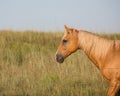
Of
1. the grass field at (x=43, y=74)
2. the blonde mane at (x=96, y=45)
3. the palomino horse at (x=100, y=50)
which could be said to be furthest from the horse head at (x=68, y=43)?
the grass field at (x=43, y=74)

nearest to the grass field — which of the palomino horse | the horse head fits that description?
the horse head

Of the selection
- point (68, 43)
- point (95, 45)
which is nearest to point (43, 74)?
point (68, 43)

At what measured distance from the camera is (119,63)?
5816mm

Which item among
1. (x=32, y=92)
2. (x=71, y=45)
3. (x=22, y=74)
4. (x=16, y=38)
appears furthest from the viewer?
(x=16, y=38)

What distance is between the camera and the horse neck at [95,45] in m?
6.04

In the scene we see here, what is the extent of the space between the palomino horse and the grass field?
4.72ft

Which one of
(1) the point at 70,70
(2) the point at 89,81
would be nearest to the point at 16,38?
(1) the point at 70,70

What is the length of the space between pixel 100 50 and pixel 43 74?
3.46m

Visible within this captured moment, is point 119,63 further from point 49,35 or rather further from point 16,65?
point 49,35

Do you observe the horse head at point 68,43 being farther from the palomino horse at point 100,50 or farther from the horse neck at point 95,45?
the horse neck at point 95,45

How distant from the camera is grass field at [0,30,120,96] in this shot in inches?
302

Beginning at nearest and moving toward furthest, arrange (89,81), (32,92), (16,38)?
(32,92) < (89,81) < (16,38)

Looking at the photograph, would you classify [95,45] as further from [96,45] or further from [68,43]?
[68,43]

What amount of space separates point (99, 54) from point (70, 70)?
12.2 ft
